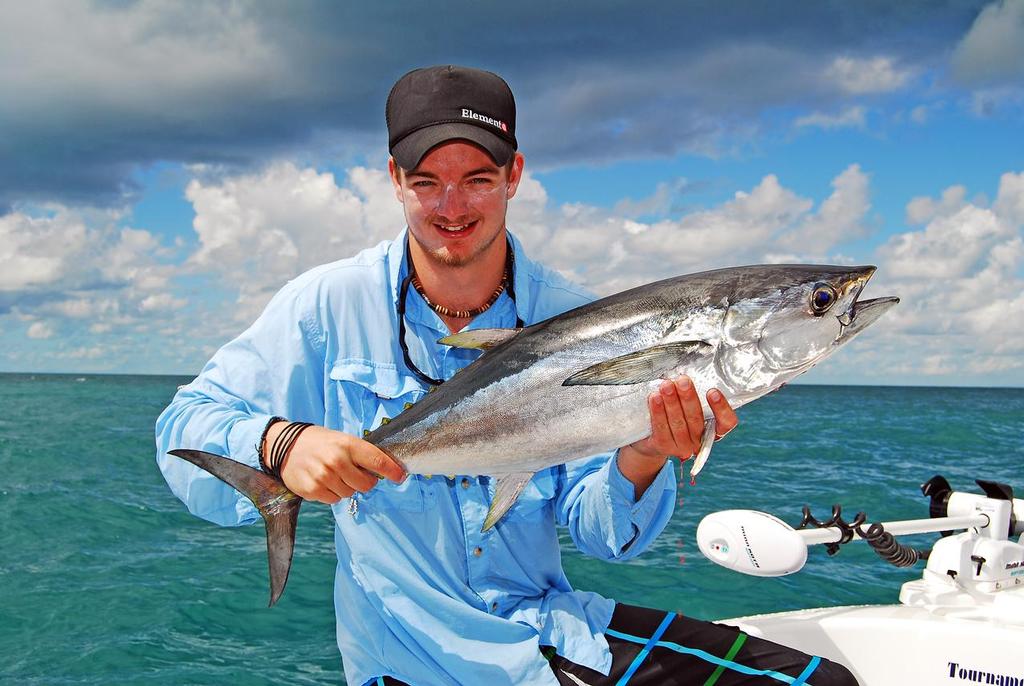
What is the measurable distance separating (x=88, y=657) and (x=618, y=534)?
21.4ft

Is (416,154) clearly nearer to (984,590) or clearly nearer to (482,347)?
(482,347)

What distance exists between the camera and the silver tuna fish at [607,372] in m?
2.42

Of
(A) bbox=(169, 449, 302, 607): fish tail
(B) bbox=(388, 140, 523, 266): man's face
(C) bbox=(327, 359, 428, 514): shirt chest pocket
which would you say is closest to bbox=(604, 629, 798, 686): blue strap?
(C) bbox=(327, 359, 428, 514): shirt chest pocket

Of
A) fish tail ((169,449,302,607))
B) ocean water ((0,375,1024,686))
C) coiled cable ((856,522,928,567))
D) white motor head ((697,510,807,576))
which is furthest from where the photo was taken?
ocean water ((0,375,1024,686))

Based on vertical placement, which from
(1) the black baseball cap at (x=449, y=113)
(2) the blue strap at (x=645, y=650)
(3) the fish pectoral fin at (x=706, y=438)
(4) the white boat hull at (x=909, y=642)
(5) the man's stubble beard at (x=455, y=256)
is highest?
(1) the black baseball cap at (x=449, y=113)

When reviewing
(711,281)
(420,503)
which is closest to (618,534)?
(420,503)

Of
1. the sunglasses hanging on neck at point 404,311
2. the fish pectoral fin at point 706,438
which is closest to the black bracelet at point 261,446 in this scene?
the sunglasses hanging on neck at point 404,311

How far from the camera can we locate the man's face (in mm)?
2848

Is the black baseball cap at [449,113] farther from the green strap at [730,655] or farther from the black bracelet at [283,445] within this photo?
the green strap at [730,655]

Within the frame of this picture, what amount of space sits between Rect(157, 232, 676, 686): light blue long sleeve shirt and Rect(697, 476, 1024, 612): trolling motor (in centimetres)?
91

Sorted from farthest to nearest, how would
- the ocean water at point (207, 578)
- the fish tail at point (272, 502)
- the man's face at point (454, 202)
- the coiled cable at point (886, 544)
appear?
1. the ocean water at point (207, 578)
2. the coiled cable at point (886, 544)
3. the man's face at point (454, 202)
4. the fish tail at point (272, 502)

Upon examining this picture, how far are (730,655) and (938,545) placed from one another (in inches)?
84.0

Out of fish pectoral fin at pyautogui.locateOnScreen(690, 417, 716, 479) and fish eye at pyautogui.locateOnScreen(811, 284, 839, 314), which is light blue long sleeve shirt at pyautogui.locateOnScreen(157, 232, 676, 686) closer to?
fish pectoral fin at pyautogui.locateOnScreen(690, 417, 716, 479)

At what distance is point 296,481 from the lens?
2.39 metres
